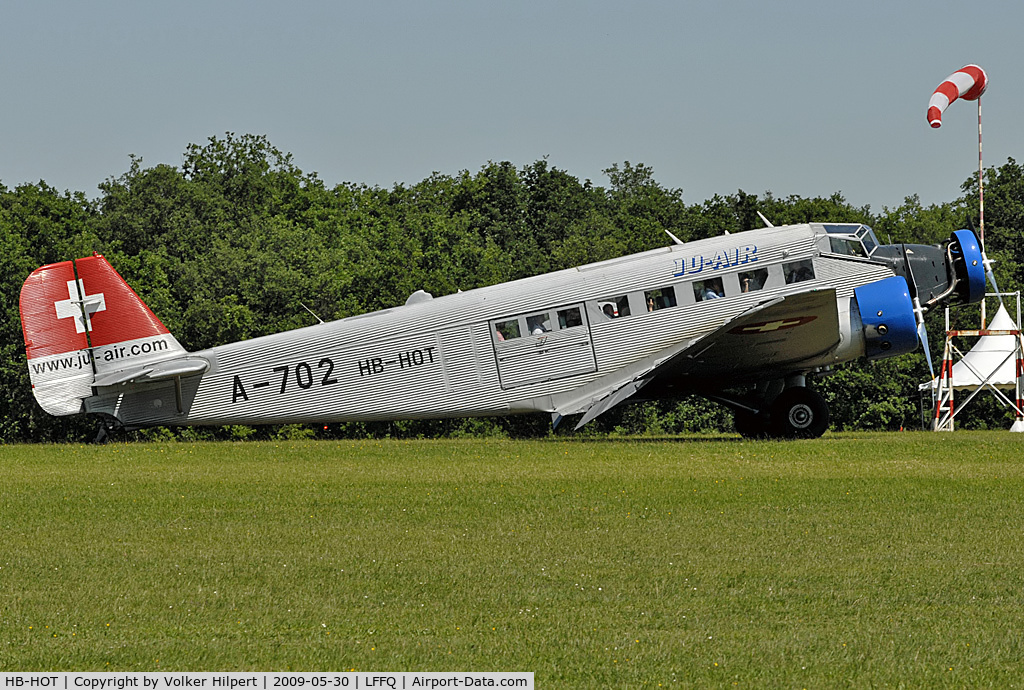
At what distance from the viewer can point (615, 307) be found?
1031 inches

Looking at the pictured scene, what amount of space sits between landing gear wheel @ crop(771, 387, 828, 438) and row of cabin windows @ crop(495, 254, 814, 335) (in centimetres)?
269

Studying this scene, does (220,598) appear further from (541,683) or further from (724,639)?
(724,639)

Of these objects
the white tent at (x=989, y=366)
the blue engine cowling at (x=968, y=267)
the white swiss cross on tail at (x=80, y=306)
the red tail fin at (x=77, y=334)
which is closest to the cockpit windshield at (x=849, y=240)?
the blue engine cowling at (x=968, y=267)

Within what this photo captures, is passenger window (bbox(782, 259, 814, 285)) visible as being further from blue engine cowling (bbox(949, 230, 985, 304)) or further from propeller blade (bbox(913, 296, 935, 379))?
blue engine cowling (bbox(949, 230, 985, 304))

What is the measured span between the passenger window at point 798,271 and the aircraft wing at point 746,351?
0.62 metres

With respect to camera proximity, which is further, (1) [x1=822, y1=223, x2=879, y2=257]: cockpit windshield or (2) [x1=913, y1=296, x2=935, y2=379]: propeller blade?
(1) [x1=822, y1=223, x2=879, y2=257]: cockpit windshield

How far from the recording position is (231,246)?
55.2 metres

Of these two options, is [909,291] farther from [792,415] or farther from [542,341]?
[542,341]

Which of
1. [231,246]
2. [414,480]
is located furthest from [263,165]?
[414,480]

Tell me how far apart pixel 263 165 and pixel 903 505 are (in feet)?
219

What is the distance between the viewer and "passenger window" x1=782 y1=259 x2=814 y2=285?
26.0 m
